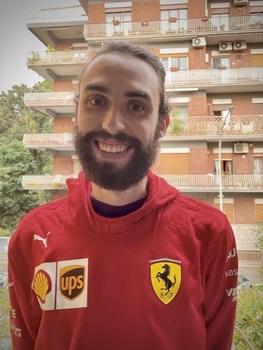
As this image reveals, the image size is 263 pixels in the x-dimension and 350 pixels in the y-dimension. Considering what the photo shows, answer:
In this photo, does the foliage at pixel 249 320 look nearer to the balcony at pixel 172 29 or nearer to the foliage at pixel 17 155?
the foliage at pixel 17 155

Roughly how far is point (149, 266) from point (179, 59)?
96cm

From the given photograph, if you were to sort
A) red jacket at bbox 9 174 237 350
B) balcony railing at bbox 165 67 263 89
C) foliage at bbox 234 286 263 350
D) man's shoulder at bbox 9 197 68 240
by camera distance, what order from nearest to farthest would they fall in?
red jacket at bbox 9 174 237 350, man's shoulder at bbox 9 197 68 240, foliage at bbox 234 286 263 350, balcony railing at bbox 165 67 263 89

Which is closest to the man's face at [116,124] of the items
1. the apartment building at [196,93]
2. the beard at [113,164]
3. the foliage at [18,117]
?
the beard at [113,164]

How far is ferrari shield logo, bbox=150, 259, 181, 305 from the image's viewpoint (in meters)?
0.83

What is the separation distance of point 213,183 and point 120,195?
711 mm

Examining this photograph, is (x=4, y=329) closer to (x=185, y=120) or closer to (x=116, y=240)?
(x=116, y=240)

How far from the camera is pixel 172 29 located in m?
1.54

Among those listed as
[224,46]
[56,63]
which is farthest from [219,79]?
[56,63]

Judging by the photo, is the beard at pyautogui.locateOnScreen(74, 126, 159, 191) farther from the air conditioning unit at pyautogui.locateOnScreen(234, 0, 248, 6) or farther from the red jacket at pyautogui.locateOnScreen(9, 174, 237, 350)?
the air conditioning unit at pyautogui.locateOnScreen(234, 0, 248, 6)

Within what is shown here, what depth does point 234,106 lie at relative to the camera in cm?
154

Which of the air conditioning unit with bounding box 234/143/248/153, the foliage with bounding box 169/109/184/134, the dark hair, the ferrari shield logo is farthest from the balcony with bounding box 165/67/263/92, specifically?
the ferrari shield logo

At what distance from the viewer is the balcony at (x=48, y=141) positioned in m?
1.54

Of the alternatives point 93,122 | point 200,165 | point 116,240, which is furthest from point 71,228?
point 200,165

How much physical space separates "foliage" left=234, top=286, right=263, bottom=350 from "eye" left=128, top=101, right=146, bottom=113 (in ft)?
3.01
